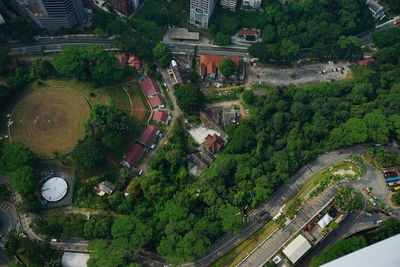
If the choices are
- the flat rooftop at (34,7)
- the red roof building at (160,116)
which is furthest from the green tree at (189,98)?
the flat rooftop at (34,7)

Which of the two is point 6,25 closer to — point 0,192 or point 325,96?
point 0,192

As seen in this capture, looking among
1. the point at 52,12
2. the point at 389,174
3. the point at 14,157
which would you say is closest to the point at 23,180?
the point at 14,157

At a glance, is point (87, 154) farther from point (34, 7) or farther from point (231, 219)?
point (34, 7)

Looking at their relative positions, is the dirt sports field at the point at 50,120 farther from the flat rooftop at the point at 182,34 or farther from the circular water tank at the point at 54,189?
the flat rooftop at the point at 182,34

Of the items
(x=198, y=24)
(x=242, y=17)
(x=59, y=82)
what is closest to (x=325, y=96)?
(x=242, y=17)

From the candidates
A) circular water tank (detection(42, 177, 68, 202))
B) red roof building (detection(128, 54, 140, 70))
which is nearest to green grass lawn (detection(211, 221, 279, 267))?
circular water tank (detection(42, 177, 68, 202))
